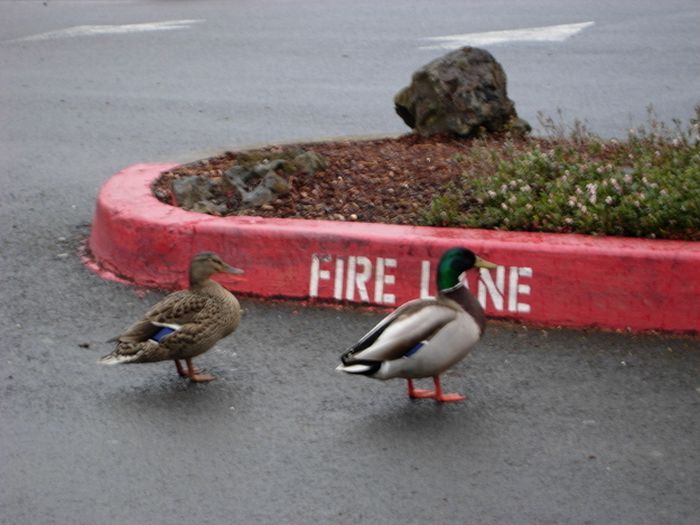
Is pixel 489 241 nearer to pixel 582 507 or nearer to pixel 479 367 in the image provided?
pixel 479 367

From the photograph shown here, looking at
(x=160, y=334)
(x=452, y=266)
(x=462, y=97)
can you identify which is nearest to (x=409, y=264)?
(x=452, y=266)

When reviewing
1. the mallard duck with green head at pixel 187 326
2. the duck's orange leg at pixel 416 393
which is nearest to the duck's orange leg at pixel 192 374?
the mallard duck with green head at pixel 187 326

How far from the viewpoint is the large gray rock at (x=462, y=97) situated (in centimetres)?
802

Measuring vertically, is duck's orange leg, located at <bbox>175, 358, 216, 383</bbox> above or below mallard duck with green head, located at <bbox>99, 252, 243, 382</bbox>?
below

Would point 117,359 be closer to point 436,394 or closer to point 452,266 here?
point 436,394

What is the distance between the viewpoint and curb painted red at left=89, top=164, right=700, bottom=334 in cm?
596

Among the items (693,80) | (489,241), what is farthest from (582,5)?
(489,241)

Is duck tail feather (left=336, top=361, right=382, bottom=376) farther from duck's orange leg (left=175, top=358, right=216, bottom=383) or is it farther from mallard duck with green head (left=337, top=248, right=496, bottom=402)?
duck's orange leg (left=175, top=358, right=216, bottom=383)

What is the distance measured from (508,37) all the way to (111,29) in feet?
15.0

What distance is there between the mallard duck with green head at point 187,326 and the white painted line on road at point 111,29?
31.4 feet

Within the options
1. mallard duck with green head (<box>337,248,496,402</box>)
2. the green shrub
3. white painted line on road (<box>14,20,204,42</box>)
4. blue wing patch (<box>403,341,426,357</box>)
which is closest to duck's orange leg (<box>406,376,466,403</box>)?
mallard duck with green head (<box>337,248,496,402</box>)

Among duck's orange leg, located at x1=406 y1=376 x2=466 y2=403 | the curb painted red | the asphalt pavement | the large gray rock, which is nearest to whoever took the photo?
the asphalt pavement

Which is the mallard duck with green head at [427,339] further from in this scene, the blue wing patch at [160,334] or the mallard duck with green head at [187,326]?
the blue wing patch at [160,334]

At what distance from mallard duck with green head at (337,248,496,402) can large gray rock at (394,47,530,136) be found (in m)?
2.74
